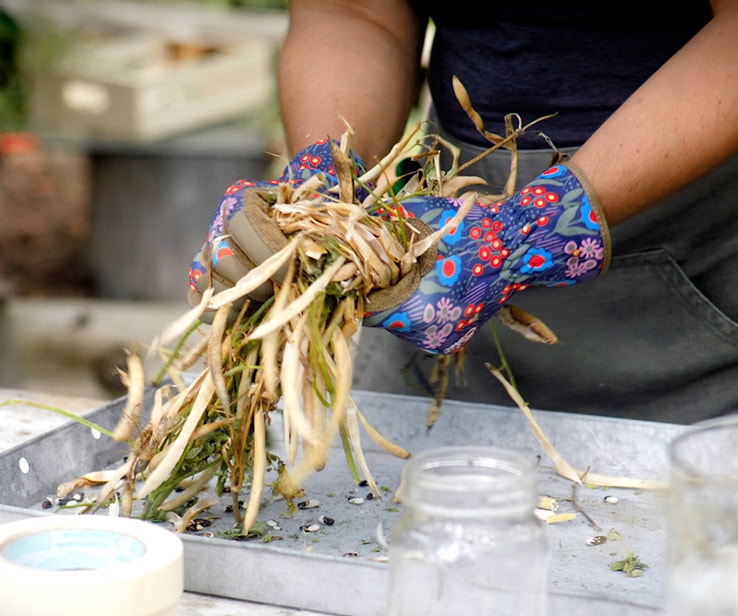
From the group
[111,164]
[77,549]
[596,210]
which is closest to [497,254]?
[596,210]

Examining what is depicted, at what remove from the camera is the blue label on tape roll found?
28.3 inches

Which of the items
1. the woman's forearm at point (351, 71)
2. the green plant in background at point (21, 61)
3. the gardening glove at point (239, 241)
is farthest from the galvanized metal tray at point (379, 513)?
the green plant in background at point (21, 61)

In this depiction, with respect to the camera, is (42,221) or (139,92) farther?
(42,221)

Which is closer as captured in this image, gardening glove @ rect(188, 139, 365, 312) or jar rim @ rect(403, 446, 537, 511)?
jar rim @ rect(403, 446, 537, 511)

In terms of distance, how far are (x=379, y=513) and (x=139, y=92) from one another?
4055 mm

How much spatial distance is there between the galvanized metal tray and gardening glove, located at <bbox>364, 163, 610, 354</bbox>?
0.19 meters

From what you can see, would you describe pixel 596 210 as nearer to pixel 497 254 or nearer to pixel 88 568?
Result: pixel 497 254

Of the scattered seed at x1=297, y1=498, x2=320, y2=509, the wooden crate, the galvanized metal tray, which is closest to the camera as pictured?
the galvanized metal tray

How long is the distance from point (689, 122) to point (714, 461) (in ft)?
→ 1.90

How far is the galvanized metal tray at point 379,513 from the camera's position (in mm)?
841

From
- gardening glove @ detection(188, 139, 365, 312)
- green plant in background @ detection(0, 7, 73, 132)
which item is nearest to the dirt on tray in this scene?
green plant in background @ detection(0, 7, 73, 132)

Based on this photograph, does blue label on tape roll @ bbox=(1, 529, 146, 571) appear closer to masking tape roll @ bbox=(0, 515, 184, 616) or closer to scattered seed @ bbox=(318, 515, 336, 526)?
masking tape roll @ bbox=(0, 515, 184, 616)

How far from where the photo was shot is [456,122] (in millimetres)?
1526

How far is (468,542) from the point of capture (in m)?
0.68
